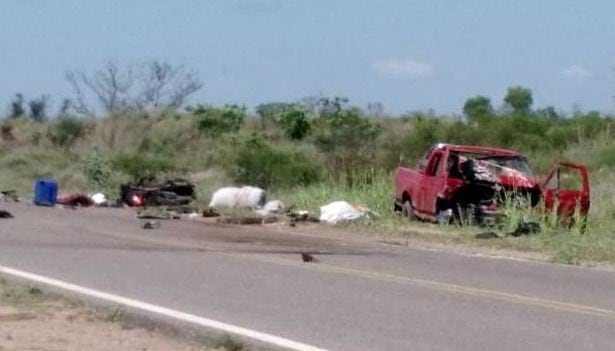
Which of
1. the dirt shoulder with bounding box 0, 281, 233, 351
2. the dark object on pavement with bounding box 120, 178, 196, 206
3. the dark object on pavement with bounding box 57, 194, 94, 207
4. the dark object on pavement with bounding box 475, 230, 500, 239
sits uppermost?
the dark object on pavement with bounding box 120, 178, 196, 206

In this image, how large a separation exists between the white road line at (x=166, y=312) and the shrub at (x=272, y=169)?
25358mm

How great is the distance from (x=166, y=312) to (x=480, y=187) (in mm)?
15197

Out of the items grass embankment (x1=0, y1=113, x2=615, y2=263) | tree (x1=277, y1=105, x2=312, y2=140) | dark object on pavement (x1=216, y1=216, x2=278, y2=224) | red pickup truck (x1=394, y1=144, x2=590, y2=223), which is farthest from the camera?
tree (x1=277, y1=105, x2=312, y2=140)

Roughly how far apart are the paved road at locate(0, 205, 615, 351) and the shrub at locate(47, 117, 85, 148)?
4532cm

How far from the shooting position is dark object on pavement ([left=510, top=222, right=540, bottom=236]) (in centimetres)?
2697

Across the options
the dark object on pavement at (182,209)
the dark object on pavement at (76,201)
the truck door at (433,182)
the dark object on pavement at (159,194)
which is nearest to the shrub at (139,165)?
the dark object on pavement at (76,201)

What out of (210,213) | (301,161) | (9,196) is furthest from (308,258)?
(301,161)

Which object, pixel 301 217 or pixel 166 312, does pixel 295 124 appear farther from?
pixel 166 312

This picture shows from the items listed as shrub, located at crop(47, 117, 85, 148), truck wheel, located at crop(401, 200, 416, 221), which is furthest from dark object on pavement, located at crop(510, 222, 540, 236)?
shrub, located at crop(47, 117, 85, 148)

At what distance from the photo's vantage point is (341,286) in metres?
17.9

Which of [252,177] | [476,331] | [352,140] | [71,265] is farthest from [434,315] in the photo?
[352,140]

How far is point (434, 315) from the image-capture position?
15094 mm

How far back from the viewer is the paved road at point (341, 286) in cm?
1374

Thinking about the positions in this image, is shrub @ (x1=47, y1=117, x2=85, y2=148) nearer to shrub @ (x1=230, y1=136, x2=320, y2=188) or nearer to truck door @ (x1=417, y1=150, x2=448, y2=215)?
shrub @ (x1=230, y1=136, x2=320, y2=188)
